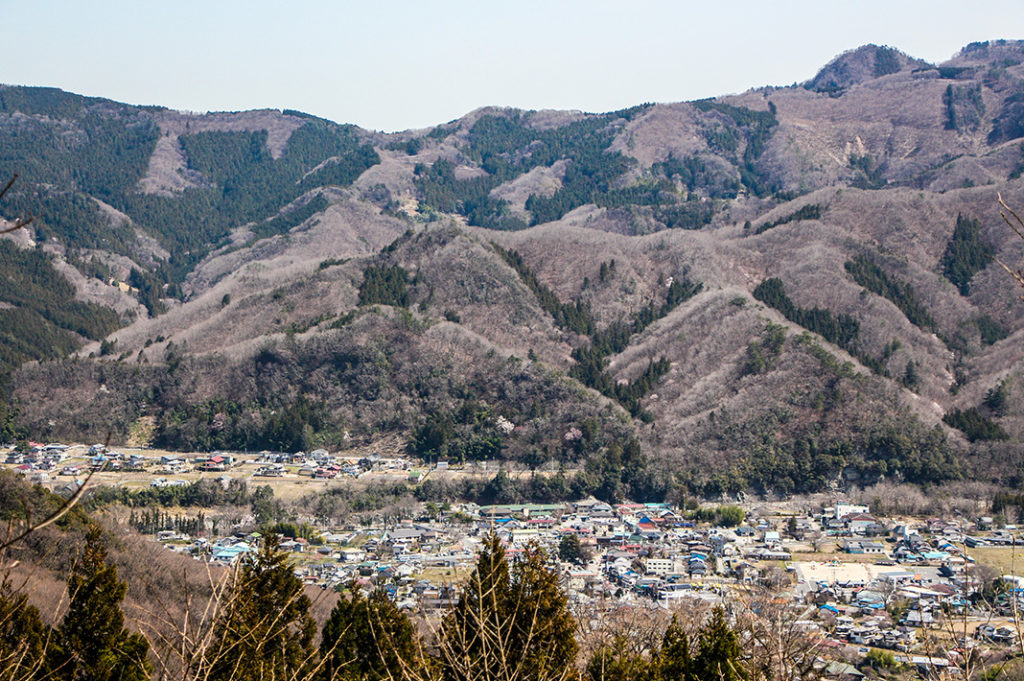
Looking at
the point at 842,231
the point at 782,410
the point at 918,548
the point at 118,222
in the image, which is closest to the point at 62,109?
the point at 118,222

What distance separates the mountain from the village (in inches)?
210

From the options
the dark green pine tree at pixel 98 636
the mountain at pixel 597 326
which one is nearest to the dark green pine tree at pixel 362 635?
the dark green pine tree at pixel 98 636

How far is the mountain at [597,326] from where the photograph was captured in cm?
5806

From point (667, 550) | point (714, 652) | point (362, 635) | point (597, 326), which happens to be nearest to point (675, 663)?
point (714, 652)

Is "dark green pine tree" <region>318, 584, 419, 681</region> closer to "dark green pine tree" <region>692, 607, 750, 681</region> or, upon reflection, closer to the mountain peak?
"dark green pine tree" <region>692, 607, 750, 681</region>

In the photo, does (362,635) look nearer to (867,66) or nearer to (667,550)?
(667,550)

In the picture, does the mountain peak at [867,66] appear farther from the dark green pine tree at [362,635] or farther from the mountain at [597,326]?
the dark green pine tree at [362,635]

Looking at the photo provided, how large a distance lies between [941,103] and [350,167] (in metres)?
88.5

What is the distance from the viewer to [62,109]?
17275cm

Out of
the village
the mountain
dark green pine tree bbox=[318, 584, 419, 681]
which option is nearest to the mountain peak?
the mountain

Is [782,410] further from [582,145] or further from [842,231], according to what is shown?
[582,145]

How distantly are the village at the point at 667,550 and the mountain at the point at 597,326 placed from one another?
17.5 feet

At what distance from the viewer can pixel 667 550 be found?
42469mm

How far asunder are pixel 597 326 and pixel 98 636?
205ft
